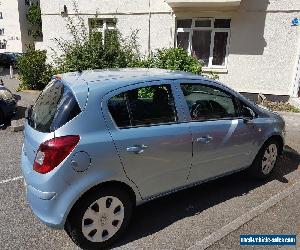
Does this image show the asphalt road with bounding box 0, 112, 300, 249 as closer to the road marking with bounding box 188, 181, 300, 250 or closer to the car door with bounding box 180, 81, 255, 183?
the road marking with bounding box 188, 181, 300, 250

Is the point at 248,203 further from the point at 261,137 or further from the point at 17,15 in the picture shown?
the point at 17,15

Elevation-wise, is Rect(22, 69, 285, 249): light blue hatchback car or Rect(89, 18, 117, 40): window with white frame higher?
Rect(89, 18, 117, 40): window with white frame

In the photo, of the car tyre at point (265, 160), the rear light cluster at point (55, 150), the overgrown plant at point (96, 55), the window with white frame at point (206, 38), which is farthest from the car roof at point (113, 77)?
the window with white frame at point (206, 38)

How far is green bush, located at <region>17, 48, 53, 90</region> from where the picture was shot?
39.7ft

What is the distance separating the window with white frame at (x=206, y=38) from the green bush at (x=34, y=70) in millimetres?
5350

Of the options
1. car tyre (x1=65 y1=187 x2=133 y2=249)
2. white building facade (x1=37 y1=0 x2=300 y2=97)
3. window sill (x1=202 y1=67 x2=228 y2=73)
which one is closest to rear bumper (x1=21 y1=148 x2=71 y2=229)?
car tyre (x1=65 y1=187 x2=133 y2=249)

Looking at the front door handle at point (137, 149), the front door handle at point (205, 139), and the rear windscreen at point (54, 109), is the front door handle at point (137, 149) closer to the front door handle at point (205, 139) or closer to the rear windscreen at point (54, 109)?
the rear windscreen at point (54, 109)

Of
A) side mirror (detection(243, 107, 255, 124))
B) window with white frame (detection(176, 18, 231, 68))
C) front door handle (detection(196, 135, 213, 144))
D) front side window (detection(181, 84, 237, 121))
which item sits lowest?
front door handle (detection(196, 135, 213, 144))

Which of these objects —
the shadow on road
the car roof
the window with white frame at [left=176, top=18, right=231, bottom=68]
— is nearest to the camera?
the car roof

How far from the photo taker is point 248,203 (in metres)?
4.03

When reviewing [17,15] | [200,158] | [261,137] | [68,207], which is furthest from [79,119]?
[17,15]

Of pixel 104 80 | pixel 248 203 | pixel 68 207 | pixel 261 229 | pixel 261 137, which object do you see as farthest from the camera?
pixel 261 137

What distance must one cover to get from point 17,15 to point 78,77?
43.1 metres

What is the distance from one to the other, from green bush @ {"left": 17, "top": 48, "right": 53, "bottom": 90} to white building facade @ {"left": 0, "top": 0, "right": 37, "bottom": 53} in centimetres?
3129
